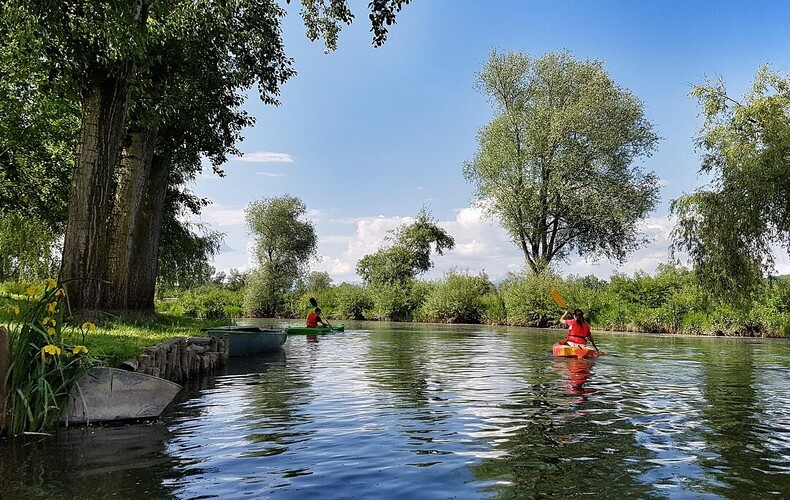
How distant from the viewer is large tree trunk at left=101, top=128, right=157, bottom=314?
45.9 feet

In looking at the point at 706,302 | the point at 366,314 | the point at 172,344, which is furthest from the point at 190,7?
the point at 366,314

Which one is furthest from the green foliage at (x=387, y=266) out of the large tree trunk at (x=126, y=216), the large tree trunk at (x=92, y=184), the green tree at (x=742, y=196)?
the large tree trunk at (x=92, y=184)

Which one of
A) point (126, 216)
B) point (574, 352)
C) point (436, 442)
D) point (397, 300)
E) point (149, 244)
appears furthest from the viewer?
point (397, 300)

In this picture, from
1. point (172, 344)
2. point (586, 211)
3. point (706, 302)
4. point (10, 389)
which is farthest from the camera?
point (586, 211)

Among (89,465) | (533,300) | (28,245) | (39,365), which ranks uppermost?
(28,245)

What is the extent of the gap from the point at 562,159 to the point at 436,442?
28.8 meters

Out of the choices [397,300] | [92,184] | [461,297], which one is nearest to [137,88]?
[92,184]

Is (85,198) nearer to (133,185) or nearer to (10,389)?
(133,185)

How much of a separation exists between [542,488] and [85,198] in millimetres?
10091

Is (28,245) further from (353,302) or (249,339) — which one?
(353,302)

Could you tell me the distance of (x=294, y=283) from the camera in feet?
194

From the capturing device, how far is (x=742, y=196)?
19469mm

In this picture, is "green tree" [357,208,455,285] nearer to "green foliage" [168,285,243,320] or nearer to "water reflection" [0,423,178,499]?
"green foliage" [168,285,243,320]

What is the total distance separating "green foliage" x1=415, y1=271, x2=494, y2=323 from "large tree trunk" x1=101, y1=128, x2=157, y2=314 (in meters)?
26.4
